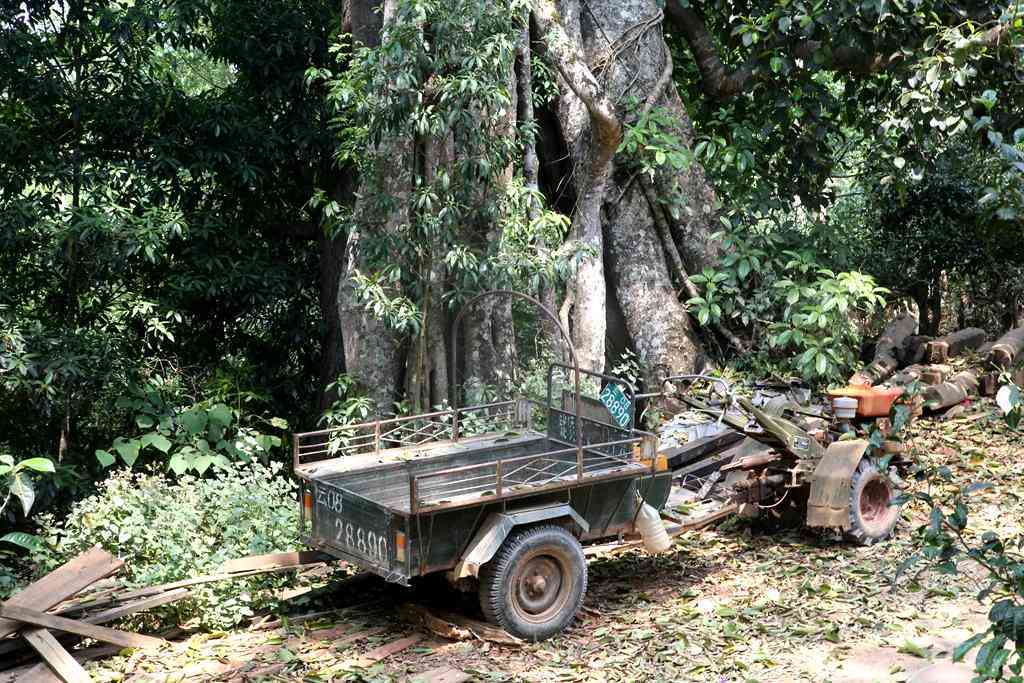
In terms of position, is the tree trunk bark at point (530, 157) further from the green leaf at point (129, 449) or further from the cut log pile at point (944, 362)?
Answer: the green leaf at point (129, 449)

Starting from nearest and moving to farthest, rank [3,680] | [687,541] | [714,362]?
[3,680] < [687,541] < [714,362]

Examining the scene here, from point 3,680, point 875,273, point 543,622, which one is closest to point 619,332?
point 875,273

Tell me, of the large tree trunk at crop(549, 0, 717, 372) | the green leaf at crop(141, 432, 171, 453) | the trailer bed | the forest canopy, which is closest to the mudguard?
the trailer bed

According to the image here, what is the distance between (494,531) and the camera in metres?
6.93

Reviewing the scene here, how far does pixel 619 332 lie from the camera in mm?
13391

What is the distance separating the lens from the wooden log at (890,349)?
13.4m

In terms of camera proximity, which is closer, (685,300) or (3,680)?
(3,680)

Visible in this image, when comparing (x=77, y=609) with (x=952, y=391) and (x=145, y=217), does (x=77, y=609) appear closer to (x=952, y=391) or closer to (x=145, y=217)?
(x=145, y=217)

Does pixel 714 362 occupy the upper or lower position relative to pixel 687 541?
upper

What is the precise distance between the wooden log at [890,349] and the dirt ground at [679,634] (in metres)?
4.58

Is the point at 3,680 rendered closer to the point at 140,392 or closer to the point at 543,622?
the point at 543,622

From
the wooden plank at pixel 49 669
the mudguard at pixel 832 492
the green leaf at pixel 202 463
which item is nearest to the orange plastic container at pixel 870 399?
the mudguard at pixel 832 492

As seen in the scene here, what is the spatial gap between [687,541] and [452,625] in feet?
8.68

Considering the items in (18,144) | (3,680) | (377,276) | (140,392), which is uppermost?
(18,144)
